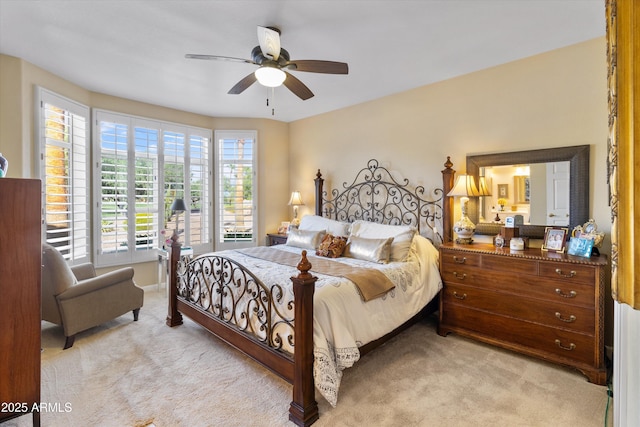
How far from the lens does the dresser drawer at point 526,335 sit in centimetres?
247

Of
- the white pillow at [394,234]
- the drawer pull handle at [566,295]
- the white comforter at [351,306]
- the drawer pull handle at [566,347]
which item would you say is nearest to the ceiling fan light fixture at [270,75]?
the white comforter at [351,306]

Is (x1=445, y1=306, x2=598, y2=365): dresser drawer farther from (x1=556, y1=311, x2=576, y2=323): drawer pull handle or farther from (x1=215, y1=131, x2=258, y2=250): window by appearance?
(x1=215, y1=131, x2=258, y2=250): window

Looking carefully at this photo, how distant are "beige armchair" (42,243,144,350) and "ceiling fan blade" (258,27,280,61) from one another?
282 centimetres

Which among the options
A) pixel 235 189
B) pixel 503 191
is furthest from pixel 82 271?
pixel 503 191

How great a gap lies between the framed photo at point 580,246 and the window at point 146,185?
4.92 m

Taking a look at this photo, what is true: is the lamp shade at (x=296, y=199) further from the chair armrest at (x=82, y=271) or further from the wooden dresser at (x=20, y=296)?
the wooden dresser at (x=20, y=296)

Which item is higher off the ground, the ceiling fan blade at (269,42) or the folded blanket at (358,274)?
the ceiling fan blade at (269,42)

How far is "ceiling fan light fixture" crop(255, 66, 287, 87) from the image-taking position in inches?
98.7

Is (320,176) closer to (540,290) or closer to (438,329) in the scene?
(438,329)

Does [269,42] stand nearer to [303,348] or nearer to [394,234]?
[303,348]

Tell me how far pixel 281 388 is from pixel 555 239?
2.80 metres

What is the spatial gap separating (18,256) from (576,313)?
4.02m

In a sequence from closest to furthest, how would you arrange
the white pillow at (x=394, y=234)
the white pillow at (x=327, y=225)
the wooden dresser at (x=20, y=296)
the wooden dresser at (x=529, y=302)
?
the wooden dresser at (x=20, y=296) → the wooden dresser at (x=529, y=302) → the white pillow at (x=394, y=234) → the white pillow at (x=327, y=225)

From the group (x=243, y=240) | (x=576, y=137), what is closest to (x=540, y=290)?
(x=576, y=137)
